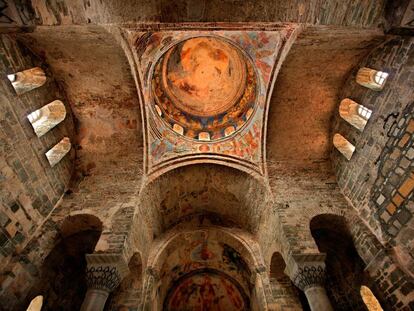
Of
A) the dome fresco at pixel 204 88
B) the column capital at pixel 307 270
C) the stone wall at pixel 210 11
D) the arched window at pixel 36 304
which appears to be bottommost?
the arched window at pixel 36 304

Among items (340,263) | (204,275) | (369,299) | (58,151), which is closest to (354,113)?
(340,263)

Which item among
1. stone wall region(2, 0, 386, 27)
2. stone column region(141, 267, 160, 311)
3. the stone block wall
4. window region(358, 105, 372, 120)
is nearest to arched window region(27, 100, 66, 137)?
the stone block wall

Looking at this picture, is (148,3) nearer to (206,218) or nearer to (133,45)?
(133,45)

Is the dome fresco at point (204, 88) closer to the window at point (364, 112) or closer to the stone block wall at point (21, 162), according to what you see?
the window at point (364, 112)

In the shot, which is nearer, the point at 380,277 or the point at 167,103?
the point at 380,277

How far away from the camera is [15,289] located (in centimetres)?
555

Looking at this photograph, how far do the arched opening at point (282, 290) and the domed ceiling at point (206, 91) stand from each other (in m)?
3.03

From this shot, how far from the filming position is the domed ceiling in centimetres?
815

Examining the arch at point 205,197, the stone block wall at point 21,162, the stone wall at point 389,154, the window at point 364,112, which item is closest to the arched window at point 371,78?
the stone wall at point 389,154

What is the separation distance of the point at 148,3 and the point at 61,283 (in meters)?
7.83

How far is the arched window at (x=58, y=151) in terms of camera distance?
24.9ft

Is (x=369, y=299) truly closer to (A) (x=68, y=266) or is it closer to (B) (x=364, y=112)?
(B) (x=364, y=112)

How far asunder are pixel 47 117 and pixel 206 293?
29.5 ft

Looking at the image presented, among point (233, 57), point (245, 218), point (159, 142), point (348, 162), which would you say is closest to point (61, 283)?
point (159, 142)
